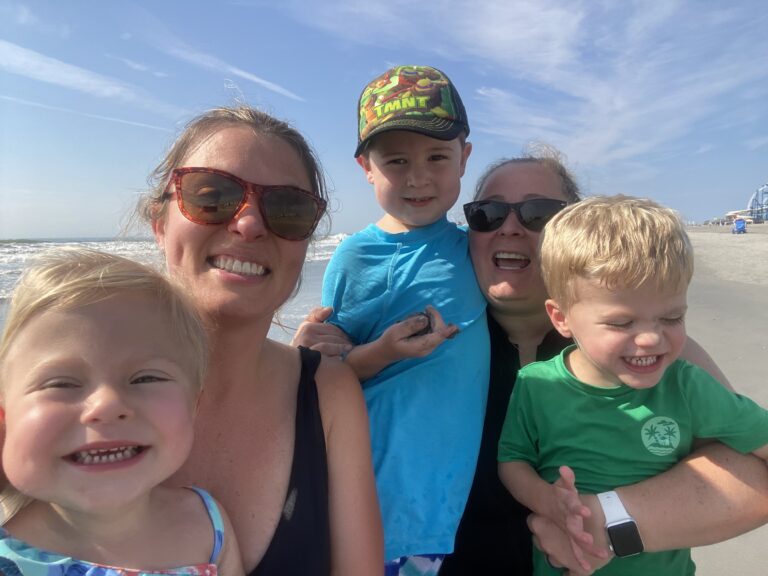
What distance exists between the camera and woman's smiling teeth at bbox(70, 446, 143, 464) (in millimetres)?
1264

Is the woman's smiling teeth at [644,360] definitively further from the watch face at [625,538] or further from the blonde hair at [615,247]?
the watch face at [625,538]

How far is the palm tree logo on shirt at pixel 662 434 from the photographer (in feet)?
6.53

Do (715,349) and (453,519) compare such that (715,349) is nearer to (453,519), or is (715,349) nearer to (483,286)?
(483,286)

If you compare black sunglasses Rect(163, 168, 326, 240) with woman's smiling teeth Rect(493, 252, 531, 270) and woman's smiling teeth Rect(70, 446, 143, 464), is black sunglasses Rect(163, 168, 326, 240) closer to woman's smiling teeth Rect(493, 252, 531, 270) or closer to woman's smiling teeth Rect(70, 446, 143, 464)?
woman's smiling teeth Rect(70, 446, 143, 464)

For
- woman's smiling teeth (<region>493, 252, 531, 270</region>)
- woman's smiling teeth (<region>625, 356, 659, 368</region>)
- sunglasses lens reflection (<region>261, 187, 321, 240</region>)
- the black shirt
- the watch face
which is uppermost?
sunglasses lens reflection (<region>261, 187, 321, 240</region>)

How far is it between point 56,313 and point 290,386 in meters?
0.84

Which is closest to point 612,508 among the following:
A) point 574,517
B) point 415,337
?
point 574,517

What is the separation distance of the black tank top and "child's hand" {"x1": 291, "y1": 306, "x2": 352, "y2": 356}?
0.40 m

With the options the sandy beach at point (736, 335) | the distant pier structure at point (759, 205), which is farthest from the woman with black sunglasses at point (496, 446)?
the distant pier structure at point (759, 205)

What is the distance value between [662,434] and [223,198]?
6.29 feet

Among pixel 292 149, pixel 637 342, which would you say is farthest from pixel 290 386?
pixel 637 342

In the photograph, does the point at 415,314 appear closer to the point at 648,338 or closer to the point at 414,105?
the point at 648,338

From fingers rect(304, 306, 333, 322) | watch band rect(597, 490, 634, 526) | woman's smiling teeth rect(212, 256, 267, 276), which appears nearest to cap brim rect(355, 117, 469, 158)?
fingers rect(304, 306, 333, 322)

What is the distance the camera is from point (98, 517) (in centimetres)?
136
